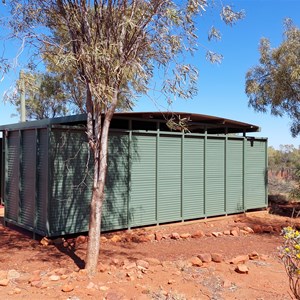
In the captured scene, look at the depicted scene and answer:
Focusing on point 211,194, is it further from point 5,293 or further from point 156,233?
point 5,293

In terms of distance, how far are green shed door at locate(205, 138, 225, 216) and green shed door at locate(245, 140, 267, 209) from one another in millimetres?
1098

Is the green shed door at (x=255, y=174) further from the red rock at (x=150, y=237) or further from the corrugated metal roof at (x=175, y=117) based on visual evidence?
the red rock at (x=150, y=237)

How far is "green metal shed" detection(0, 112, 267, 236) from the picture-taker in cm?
809

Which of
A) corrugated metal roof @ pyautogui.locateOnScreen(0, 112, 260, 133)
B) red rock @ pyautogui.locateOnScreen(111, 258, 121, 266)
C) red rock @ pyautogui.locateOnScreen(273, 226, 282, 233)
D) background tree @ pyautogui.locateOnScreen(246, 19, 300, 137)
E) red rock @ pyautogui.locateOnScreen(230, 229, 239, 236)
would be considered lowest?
red rock @ pyautogui.locateOnScreen(273, 226, 282, 233)

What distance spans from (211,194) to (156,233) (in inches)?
99.9

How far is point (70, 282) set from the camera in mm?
5238

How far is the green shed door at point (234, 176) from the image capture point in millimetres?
11414

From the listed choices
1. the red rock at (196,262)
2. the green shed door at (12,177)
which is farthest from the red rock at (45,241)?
the red rock at (196,262)

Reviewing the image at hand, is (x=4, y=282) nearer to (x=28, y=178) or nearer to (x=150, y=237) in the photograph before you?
(x=28, y=178)

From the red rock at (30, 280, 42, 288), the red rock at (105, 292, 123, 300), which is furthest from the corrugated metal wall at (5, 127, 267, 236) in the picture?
the red rock at (105, 292, 123, 300)

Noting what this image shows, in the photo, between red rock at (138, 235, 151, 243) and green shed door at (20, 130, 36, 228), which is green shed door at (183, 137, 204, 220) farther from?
green shed door at (20, 130, 36, 228)

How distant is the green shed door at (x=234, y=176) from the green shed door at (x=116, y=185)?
3.61 metres

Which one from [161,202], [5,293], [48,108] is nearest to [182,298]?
[5,293]

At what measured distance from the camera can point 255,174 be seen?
12305mm
